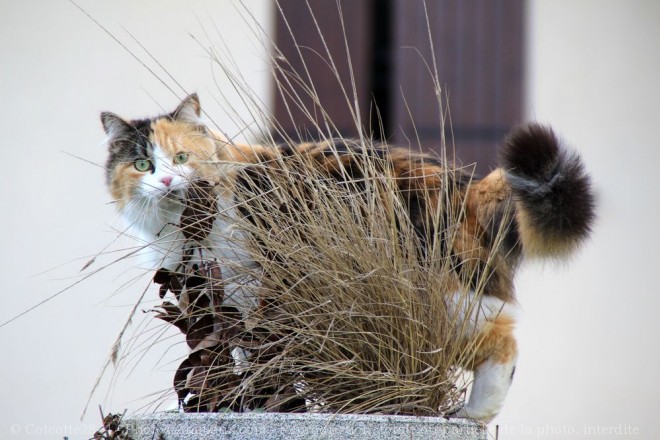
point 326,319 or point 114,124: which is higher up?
point 114,124

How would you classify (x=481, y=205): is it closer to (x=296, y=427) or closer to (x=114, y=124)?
(x=296, y=427)

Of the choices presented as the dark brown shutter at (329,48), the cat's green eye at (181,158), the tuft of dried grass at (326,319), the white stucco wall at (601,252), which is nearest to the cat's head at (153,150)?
the cat's green eye at (181,158)

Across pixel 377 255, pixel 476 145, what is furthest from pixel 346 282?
pixel 476 145

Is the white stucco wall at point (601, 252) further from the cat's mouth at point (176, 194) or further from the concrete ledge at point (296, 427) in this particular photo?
the concrete ledge at point (296, 427)

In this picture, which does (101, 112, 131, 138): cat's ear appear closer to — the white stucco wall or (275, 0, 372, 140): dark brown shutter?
(275, 0, 372, 140): dark brown shutter

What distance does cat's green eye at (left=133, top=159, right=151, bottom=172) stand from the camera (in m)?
1.96

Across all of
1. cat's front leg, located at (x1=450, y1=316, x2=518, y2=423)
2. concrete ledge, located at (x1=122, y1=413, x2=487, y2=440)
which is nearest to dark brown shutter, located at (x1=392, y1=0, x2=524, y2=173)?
cat's front leg, located at (x1=450, y1=316, x2=518, y2=423)

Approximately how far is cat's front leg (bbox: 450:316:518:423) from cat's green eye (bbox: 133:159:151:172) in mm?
755

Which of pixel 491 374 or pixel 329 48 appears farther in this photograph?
pixel 329 48

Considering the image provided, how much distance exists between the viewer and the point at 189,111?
198 cm

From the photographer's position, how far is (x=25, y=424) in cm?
361

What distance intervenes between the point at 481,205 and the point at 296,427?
1.99ft

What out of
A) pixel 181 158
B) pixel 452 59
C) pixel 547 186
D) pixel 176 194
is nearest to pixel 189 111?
pixel 181 158

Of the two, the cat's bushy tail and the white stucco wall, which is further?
the white stucco wall
